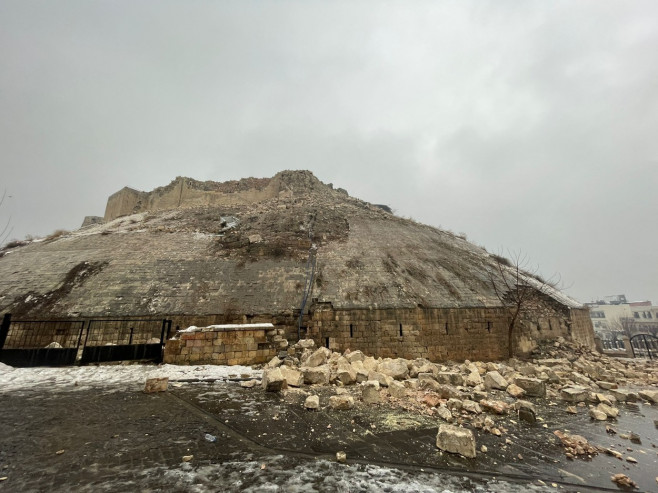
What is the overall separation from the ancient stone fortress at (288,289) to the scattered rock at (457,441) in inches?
312

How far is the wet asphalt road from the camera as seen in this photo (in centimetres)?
343

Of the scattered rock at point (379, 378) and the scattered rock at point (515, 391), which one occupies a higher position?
the scattered rock at point (379, 378)

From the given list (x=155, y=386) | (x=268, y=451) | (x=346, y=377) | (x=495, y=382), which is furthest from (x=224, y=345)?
(x=495, y=382)

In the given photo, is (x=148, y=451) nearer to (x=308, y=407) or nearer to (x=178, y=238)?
(x=308, y=407)

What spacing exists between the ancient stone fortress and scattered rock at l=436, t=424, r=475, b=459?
7.93 metres

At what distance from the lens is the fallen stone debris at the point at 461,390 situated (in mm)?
5410

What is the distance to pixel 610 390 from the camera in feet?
28.2

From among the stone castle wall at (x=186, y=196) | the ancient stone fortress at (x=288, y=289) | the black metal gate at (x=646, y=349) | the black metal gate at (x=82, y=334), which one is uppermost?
the stone castle wall at (x=186, y=196)

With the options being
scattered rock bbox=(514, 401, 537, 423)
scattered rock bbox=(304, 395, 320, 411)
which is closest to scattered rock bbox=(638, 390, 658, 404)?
scattered rock bbox=(514, 401, 537, 423)

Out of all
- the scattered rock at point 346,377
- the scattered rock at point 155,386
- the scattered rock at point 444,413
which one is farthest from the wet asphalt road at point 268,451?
the scattered rock at point 346,377

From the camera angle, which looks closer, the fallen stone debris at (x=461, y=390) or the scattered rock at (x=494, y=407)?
the fallen stone debris at (x=461, y=390)

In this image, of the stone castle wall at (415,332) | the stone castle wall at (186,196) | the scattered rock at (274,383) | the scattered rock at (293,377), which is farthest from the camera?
the stone castle wall at (186,196)

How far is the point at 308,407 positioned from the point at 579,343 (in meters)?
16.9

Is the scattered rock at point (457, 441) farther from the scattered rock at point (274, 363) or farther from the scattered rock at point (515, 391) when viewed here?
the scattered rock at point (274, 363)
